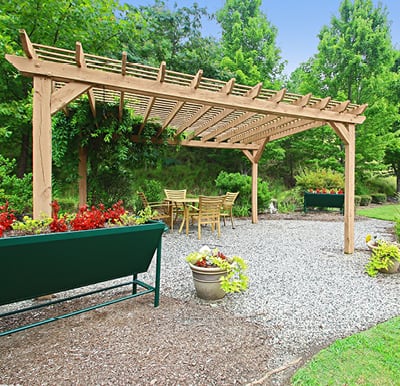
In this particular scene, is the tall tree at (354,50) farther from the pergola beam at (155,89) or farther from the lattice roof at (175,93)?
the pergola beam at (155,89)

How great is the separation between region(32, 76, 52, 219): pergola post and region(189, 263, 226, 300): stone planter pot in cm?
157

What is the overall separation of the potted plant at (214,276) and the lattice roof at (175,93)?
191 centimetres

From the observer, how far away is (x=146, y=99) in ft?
15.0

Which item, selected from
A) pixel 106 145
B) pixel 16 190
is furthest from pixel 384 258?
pixel 16 190

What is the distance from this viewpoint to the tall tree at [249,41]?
39.1 feet

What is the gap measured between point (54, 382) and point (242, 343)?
1234mm

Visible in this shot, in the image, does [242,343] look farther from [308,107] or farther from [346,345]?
[308,107]

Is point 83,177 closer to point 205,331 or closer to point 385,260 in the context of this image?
point 205,331

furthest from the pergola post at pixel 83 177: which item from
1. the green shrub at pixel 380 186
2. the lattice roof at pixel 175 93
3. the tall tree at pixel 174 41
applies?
the green shrub at pixel 380 186

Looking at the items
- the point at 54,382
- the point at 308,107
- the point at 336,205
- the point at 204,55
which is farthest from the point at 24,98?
the point at 336,205

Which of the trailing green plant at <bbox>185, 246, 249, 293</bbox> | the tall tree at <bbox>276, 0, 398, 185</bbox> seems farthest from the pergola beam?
the tall tree at <bbox>276, 0, 398, 185</bbox>

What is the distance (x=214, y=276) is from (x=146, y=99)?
3174 mm

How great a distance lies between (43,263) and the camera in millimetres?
1864

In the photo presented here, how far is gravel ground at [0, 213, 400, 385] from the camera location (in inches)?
66.8
